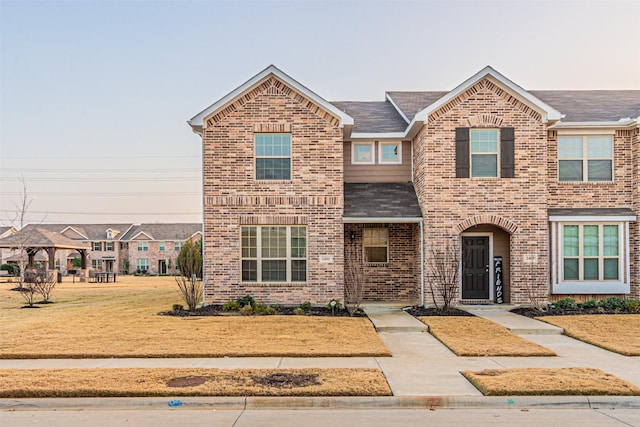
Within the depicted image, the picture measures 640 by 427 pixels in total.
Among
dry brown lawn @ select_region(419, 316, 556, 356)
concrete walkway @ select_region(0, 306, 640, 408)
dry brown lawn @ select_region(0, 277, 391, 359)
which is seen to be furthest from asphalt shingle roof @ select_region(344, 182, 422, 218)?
concrete walkway @ select_region(0, 306, 640, 408)

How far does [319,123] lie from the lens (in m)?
16.9

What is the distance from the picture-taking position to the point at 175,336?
11.9 meters

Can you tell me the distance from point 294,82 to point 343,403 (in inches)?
459

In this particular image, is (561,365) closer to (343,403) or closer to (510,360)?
(510,360)

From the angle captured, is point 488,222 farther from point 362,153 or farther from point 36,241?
point 36,241

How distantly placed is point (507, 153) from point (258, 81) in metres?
8.01

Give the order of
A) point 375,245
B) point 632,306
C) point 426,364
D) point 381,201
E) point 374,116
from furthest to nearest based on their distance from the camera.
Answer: point 374,116 < point 375,245 < point 381,201 < point 632,306 < point 426,364

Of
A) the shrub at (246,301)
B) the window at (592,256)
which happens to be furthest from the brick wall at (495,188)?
the shrub at (246,301)

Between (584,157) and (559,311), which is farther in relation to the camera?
(584,157)

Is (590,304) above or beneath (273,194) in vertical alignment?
beneath

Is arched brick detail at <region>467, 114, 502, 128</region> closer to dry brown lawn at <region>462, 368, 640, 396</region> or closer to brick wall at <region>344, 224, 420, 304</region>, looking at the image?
brick wall at <region>344, 224, 420, 304</region>

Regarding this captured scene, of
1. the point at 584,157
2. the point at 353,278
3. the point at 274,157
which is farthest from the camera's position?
the point at 584,157

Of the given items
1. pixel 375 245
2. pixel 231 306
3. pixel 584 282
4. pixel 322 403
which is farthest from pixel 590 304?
pixel 322 403

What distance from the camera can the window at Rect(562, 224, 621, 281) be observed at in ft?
56.4
